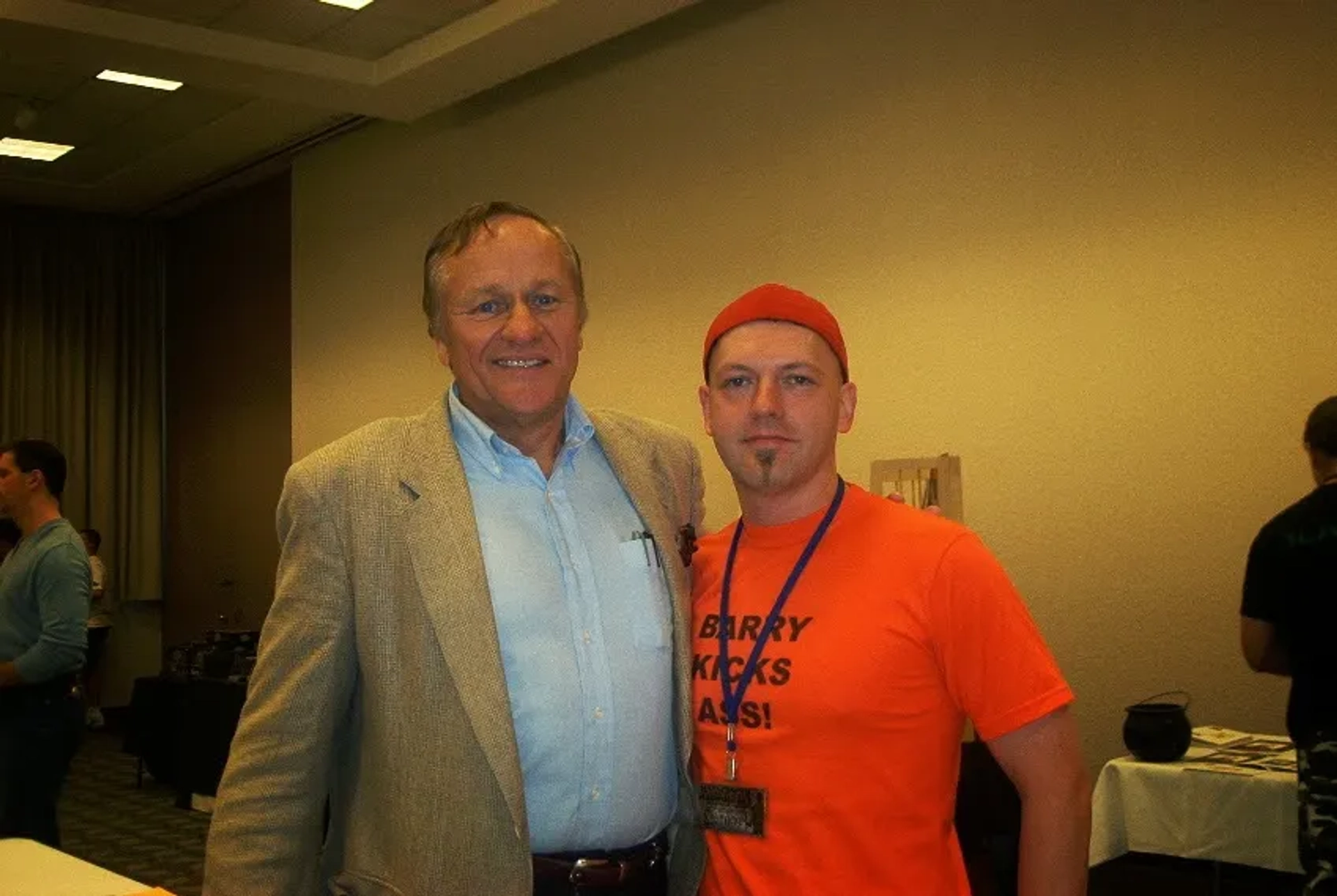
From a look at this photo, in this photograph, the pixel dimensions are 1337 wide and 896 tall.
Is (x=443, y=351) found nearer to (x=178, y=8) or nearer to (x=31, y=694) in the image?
(x=31, y=694)

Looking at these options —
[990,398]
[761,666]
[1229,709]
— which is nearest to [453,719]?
[761,666]

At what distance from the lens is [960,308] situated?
5.48 m

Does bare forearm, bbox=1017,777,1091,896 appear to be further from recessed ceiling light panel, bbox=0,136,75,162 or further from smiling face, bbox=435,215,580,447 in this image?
recessed ceiling light panel, bbox=0,136,75,162

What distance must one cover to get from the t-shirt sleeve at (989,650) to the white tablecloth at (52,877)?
1.32m

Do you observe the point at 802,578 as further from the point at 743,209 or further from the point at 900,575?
the point at 743,209

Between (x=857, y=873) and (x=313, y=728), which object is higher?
(x=313, y=728)

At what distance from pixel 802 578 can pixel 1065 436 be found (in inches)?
135

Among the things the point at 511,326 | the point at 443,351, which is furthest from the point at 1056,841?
the point at 443,351

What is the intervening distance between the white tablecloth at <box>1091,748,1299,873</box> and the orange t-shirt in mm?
1877

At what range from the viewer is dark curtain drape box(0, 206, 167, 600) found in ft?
35.9

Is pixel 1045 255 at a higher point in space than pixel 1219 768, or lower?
higher

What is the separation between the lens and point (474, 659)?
5.89ft

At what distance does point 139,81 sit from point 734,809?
7365 mm

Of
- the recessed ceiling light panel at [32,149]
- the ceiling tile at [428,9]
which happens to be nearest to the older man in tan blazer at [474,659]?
the ceiling tile at [428,9]
